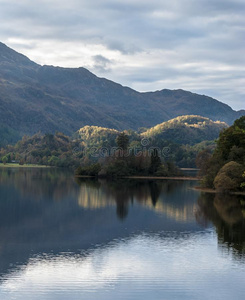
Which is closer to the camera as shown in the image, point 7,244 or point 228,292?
point 228,292

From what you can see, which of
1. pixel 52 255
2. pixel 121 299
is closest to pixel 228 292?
pixel 121 299

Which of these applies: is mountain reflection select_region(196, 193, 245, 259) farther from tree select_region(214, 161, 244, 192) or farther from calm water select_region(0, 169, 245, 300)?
tree select_region(214, 161, 244, 192)

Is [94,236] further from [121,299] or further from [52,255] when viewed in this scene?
[121,299]

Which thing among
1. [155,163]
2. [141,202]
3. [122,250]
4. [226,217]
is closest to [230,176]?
[141,202]

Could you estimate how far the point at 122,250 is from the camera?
46.6 m

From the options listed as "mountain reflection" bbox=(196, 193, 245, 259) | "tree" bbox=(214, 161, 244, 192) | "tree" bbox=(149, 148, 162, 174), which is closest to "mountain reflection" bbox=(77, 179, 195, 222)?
"mountain reflection" bbox=(196, 193, 245, 259)

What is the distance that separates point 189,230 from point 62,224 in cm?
1686

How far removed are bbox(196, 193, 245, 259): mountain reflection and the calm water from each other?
0.34 ft

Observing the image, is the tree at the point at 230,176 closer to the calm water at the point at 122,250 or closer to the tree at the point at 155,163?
the calm water at the point at 122,250

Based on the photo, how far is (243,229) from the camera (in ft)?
191

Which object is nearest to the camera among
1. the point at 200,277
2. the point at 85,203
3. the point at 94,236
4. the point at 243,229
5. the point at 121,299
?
the point at 121,299

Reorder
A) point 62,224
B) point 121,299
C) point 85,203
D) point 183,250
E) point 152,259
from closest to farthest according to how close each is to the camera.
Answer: point 121,299
point 152,259
point 183,250
point 62,224
point 85,203

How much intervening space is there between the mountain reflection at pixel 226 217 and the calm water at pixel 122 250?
10 centimetres

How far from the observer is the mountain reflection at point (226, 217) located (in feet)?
164
